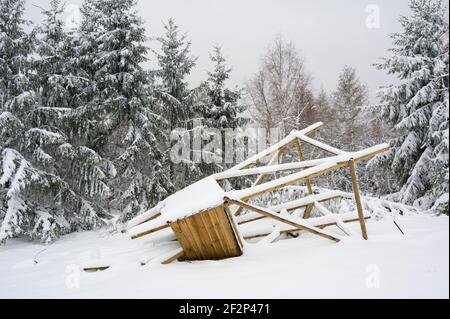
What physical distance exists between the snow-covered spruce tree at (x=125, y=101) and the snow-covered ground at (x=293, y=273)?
223 inches

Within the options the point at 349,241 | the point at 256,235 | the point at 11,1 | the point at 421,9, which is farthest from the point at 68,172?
the point at 421,9

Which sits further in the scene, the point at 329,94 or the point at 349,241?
the point at 329,94

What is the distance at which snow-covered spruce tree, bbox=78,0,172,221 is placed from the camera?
11.3 metres

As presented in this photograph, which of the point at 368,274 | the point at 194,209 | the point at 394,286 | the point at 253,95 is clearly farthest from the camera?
the point at 253,95

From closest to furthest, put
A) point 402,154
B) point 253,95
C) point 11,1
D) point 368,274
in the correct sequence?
point 368,274, point 11,1, point 402,154, point 253,95

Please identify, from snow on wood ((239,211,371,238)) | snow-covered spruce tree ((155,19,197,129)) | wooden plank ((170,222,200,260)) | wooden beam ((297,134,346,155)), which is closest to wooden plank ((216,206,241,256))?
wooden plank ((170,222,200,260))

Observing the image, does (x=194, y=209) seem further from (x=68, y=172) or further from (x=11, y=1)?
(x=11, y=1)

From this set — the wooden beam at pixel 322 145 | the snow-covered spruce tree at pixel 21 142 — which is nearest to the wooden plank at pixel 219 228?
the wooden beam at pixel 322 145

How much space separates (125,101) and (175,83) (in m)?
2.73

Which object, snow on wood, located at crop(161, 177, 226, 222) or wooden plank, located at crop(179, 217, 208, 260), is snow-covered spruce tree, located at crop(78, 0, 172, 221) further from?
wooden plank, located at crop(179, 217, 208, 260)

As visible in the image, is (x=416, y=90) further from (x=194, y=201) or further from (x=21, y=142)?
(x=21, y=142)

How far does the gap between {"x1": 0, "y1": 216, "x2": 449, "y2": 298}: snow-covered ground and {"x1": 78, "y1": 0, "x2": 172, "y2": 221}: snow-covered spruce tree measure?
18.6 feet

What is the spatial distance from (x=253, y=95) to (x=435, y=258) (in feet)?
52.8

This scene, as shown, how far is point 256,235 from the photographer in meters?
6.01
